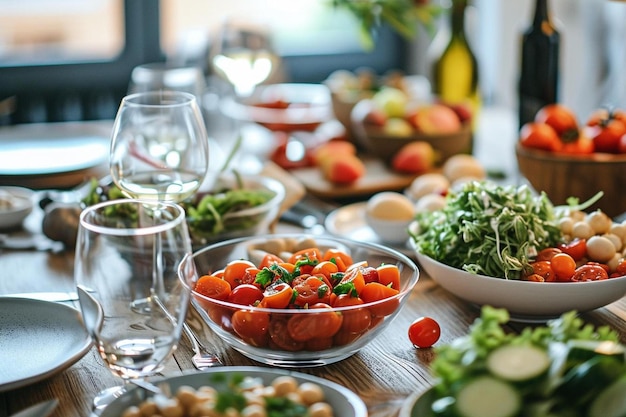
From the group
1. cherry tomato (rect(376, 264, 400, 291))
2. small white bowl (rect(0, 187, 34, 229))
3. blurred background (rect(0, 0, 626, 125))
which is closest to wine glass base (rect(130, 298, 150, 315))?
cherry tomato (rect(376, 264, 400, 291))

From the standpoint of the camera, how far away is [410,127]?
7.14 feet

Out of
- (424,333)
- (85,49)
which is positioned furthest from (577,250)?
(85,49)

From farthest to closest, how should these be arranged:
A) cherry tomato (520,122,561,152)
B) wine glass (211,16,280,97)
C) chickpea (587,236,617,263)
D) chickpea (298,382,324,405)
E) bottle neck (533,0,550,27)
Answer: wine glass (211,16,280,97), bottle neck (533,0,550,27), cherry tomato (520,122,561,152), chickpea (587,236,617,263), chickpea (298,382,324,405)

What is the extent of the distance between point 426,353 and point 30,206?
3.04ft

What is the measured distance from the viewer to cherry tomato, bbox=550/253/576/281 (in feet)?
3.84

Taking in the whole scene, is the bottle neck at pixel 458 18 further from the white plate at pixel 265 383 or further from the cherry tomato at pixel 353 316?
the white plate at pixel 265 383

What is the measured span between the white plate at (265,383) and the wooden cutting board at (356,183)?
3.37 ft

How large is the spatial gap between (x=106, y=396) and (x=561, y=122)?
112 centimetres

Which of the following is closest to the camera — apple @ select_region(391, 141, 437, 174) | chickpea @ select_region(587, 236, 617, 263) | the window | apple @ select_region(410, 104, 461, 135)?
chickpea @ select_region(587, 236, 617, 263)

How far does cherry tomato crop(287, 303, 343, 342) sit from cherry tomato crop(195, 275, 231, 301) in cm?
12

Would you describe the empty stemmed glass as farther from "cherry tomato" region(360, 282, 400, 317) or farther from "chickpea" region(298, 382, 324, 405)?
"chickpea" region(298, 382, 324, 405)

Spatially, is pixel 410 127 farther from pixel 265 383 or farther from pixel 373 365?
pixel 265 383

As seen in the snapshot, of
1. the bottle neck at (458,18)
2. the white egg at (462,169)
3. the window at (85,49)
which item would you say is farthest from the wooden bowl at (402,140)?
the window at (85,49)

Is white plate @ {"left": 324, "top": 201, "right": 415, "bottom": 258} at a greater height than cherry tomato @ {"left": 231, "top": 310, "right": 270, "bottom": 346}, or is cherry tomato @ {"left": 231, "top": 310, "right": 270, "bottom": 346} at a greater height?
cherry tomato @ {"left": 231, "top": 310, "right": 270, "bottom": 346}
